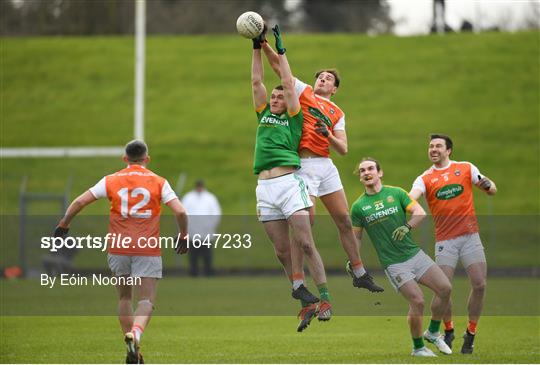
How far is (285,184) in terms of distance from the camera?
37.1 feet

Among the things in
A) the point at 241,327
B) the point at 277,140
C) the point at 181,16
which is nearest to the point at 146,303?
the point at 277,140

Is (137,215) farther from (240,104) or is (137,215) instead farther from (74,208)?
(240,104)

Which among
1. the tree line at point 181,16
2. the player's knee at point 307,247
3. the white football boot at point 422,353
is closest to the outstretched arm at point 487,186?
the white football boot at point 422,353

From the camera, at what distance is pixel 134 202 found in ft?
34.8

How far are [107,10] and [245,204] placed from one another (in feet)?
73.4

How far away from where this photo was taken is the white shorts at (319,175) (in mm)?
11742

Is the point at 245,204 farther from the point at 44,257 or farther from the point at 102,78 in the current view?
the point at 102,78

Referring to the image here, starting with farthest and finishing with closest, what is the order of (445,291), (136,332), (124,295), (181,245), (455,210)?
(455,210) → (445,291) → (124,295) → (181,245) → (136,332)

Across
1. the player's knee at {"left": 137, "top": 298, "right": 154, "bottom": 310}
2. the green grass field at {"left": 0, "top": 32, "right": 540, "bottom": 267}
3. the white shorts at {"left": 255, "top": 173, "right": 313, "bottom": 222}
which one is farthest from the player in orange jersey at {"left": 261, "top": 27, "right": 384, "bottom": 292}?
the green grass field at {"left": 0, "top": 32, "right": 540, "bottom": 267}

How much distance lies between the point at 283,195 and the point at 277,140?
2.05ft

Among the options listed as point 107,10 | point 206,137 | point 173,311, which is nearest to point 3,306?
point 173,311

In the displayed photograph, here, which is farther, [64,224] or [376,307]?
[376,307]

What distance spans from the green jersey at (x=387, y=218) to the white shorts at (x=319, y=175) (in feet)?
1.70

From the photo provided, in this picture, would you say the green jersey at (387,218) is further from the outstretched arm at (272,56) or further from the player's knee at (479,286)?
the outstretched arm at (272,56)
